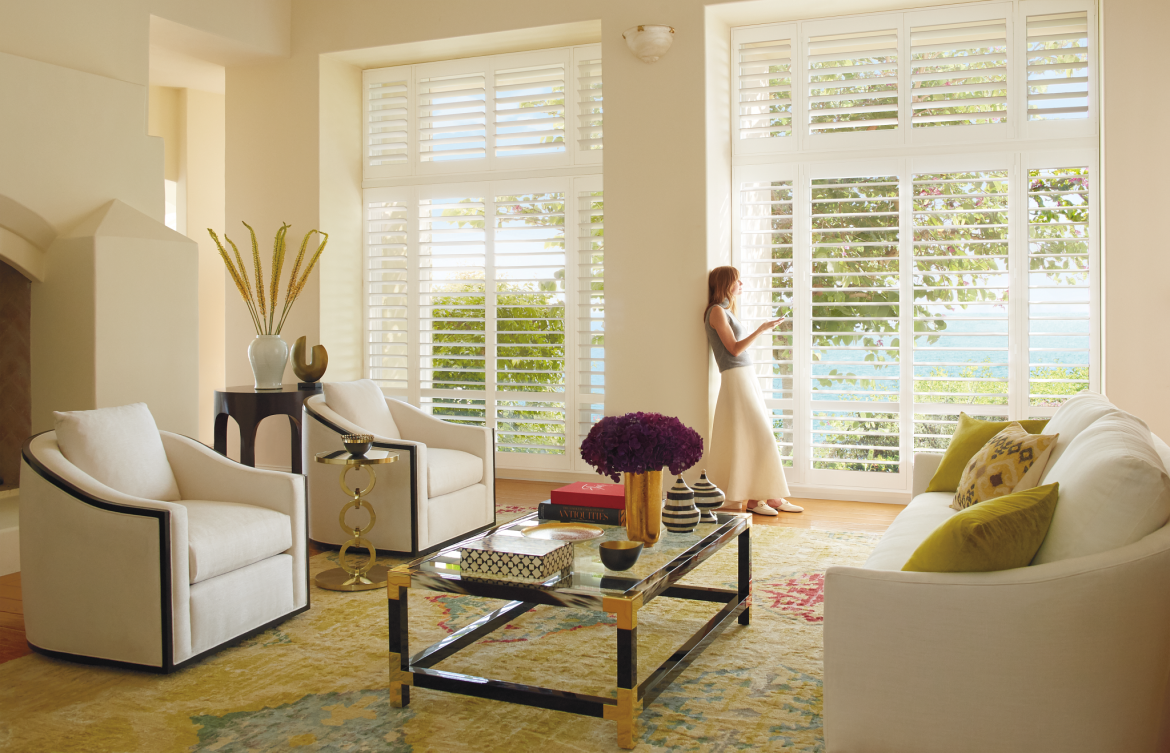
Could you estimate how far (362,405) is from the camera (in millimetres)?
4648

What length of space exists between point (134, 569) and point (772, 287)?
403 cm

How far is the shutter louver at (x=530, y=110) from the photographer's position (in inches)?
243

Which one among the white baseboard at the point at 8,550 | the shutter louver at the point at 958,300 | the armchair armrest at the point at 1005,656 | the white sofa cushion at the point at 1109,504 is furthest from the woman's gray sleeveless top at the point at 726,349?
the white baseboard at the point at 8,550

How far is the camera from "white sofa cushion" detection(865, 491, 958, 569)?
8.75ft

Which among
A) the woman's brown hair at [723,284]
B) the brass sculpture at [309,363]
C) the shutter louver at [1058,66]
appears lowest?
the brass sculpture at [309,363]

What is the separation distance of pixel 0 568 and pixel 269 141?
11.7ft

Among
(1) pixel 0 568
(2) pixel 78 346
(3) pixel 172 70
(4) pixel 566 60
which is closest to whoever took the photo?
(1) pixel 0 568

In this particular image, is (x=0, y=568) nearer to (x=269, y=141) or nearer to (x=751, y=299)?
(x=269, y=141)

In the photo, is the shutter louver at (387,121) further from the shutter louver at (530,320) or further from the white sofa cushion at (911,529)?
the white sofa cushion at (911,529)

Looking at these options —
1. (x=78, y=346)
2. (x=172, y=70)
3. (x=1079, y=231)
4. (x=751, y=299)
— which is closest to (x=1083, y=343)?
(x=1079, y=231)

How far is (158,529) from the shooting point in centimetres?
281

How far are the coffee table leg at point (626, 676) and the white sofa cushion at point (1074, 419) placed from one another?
1329 millimetres

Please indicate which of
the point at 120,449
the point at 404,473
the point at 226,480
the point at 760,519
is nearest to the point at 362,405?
the point at 404,473

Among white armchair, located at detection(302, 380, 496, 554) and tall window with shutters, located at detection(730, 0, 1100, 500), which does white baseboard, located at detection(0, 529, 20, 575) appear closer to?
white armchair, located at detection(302, 380, 496, 554)
